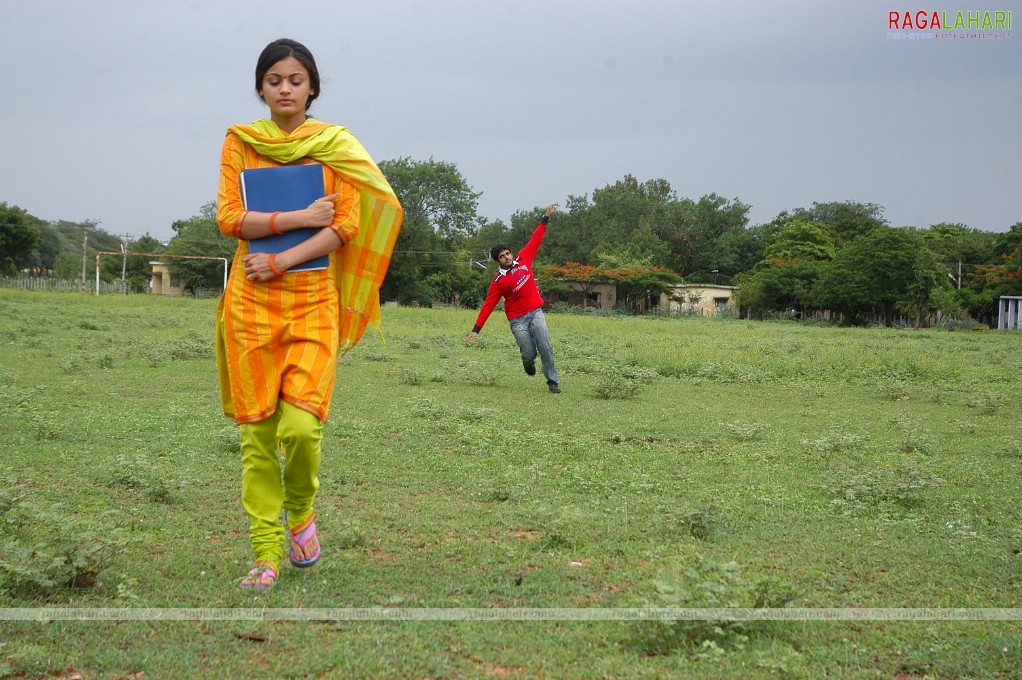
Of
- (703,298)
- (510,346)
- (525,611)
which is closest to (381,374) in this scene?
(510,346)

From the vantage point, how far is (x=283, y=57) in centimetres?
408

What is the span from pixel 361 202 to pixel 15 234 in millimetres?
61010

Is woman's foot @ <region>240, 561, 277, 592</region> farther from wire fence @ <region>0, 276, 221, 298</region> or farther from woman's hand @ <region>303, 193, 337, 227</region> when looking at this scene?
wire fence @ <region>0, 276, 221, 298</region>

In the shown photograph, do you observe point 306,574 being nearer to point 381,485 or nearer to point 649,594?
point 649,594

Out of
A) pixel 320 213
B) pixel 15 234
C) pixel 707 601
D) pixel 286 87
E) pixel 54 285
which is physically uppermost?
pixel 15 234

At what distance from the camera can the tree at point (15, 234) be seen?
57.2m

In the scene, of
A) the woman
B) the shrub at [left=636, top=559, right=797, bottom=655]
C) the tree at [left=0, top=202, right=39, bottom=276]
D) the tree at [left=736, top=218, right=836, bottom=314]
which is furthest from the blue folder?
the tree at [left=0, top=202, right=39, bottom=276]

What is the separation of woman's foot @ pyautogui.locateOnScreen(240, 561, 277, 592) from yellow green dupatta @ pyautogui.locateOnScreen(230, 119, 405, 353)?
1049 millimetres

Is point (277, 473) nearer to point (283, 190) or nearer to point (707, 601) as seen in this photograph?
point (283, 190)

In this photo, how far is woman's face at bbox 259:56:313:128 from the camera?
4082 mm

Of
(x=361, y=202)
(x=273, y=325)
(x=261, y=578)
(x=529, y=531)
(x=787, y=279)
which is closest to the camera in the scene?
(x=261, y=578)

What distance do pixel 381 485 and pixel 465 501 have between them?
68 cm

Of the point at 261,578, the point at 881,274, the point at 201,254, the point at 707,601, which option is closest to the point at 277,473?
the point at 261,578

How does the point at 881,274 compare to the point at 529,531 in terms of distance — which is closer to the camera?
the point at 529,531
